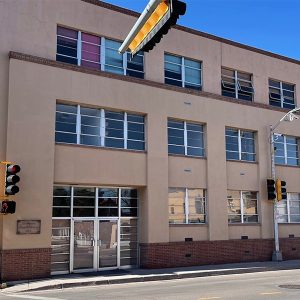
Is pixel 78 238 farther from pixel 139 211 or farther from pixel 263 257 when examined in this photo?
pixel 263 257

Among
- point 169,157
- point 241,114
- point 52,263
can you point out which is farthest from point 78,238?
point 241,114

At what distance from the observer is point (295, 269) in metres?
21.8

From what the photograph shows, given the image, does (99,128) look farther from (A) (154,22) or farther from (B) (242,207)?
(A) (154,22)

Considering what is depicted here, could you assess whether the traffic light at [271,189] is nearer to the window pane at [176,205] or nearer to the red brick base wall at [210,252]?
the red brick base wall at [210,252]

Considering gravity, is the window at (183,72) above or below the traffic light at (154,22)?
above

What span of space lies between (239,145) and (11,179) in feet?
43.0

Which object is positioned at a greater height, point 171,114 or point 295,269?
point 171,114

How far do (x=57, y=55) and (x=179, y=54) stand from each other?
6317 millimetres

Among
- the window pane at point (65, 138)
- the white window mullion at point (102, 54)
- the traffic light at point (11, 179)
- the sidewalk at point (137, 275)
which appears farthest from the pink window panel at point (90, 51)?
the sidewalk at point (137, 275)

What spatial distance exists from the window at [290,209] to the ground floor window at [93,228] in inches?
348

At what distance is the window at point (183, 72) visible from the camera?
74.6 feet

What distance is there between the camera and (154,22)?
685cm

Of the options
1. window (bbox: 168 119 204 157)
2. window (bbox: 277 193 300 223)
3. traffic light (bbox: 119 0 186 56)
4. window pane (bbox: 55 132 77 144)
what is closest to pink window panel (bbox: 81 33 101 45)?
window pane (bbox: 55 132 77 144)

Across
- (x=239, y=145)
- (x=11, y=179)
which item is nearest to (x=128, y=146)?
(x=11, y=179)
